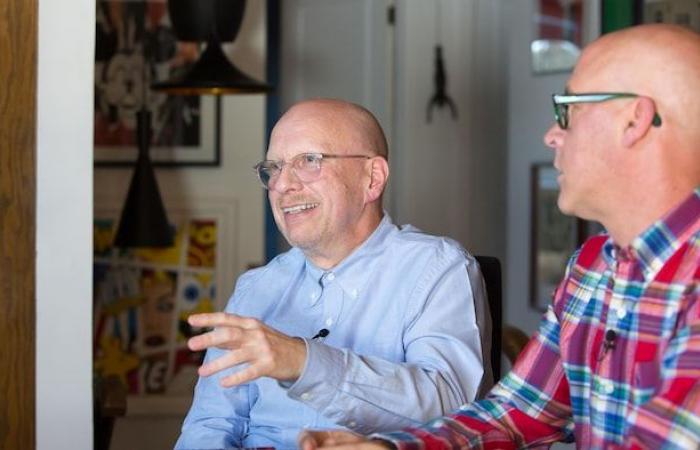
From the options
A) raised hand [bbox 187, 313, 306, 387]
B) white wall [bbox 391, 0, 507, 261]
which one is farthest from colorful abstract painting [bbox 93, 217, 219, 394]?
raised hand [bbox 187, 313, 306, 387]

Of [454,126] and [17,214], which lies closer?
[17,214]

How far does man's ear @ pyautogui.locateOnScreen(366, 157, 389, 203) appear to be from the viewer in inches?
94.4

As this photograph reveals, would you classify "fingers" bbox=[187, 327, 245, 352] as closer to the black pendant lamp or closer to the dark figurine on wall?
the black pendant lamp

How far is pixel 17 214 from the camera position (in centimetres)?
265

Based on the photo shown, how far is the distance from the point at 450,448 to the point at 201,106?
3429 mm

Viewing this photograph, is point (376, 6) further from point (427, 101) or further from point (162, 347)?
point (162, 347)

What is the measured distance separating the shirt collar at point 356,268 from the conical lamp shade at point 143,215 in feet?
6.82

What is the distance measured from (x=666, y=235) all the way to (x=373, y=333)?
77cm

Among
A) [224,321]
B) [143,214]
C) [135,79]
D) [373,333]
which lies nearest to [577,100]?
[224,321]

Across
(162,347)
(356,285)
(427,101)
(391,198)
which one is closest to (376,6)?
(427,101)

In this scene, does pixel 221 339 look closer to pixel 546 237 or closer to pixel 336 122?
pixel 336 122

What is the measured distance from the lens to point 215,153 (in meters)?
4.96

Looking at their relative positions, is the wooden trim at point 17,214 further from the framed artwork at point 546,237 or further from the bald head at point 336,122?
the framed artwork at point 546,237

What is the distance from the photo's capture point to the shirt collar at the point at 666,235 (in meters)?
1.60
